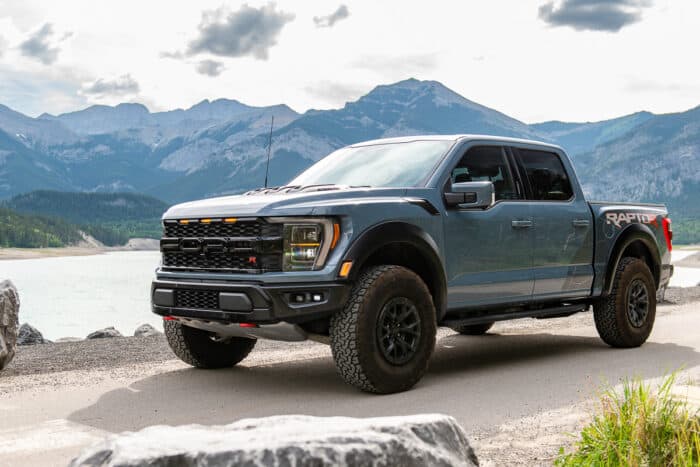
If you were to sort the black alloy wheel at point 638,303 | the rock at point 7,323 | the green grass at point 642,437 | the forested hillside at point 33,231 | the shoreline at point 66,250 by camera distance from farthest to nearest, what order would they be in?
1. the forested hillside at point 33,231
2. the shoreline at point 66,250
3. the black alloy wheel at point 638,303
4. the rock at point 7,323
5. the green grass at point 642,437

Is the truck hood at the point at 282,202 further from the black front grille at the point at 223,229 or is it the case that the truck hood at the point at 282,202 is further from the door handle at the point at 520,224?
the door handle at the point at 520,224

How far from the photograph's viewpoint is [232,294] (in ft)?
19.7

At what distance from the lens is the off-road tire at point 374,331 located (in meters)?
5.96

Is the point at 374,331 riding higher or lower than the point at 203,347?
higher

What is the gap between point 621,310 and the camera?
28.5ft

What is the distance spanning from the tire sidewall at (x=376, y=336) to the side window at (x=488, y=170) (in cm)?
145

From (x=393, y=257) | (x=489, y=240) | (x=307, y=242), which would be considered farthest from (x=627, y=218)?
(x=307, y=242)

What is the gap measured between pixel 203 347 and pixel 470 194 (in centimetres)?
289

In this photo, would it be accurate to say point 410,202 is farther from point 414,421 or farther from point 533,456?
point 414,421

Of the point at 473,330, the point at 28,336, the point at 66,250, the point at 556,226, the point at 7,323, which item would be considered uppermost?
the point at 556,226

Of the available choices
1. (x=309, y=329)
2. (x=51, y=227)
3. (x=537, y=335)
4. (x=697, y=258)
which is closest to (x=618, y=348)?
(x=537, y=335)

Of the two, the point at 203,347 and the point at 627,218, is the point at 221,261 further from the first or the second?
the point at 627,218

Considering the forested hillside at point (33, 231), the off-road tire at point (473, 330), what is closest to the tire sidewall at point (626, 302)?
the off-road tire at point (473, 330)

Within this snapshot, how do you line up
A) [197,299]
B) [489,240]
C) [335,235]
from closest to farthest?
1. [335,235]
2. [197,299]
3. [489,240]
